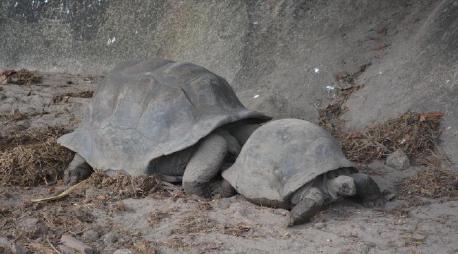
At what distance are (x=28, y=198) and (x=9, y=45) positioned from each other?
5.27 m

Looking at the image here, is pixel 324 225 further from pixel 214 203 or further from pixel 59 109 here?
Answer: pixel 59 109

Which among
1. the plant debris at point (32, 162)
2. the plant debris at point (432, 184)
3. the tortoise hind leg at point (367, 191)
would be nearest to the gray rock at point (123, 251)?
the tortoise hind leg at point (367, 191)

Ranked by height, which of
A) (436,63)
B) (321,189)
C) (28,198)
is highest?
(436,63)

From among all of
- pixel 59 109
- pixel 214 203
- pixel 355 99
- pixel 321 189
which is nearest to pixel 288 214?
pixel 321 189

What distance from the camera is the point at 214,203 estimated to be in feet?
14.4

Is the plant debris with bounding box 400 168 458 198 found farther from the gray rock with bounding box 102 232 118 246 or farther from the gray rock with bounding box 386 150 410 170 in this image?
the gray rock with bounding box 102 232 118 246

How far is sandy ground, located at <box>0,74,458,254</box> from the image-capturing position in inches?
144

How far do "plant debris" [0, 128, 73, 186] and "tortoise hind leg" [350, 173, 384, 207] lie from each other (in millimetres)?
2297

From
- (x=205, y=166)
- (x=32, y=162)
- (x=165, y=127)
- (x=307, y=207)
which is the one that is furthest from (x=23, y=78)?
(x=307, y=207)

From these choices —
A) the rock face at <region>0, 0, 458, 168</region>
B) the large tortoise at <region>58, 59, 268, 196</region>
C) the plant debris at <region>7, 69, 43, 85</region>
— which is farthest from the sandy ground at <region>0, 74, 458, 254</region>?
the plant debris at <region>7, 69, 43, 85</region>

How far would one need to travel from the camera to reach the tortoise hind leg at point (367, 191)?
13.7 feet

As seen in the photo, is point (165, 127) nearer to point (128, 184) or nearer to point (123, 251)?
point (128, 184)

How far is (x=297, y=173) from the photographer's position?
13.6ft

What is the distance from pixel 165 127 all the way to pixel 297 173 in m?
1.09
